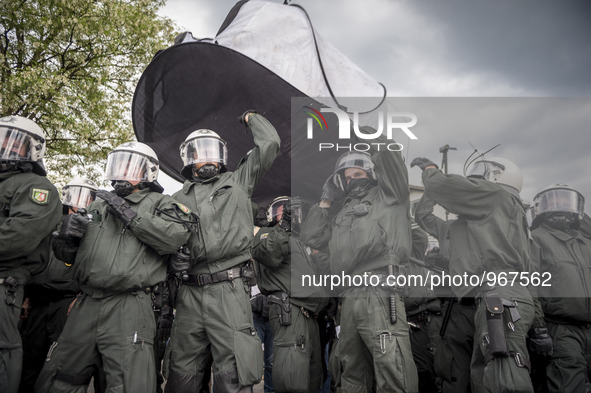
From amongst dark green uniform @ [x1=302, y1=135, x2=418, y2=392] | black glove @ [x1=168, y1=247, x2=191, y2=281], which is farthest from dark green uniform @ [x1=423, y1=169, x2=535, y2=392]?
black glove @ [x1=168, y1=247, x2=191, y2=281]

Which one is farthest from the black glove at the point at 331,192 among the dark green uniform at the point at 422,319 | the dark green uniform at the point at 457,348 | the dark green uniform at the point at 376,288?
the dark green uniform at the point at 457,348

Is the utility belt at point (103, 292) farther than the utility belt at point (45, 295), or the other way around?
the utility belt at point (45, 295)

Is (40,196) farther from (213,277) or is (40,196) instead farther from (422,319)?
(422,319)

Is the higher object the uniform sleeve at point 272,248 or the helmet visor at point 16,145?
the helmet visor at point 16,145

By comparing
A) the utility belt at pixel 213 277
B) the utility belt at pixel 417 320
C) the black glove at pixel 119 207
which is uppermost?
the black glove at pixel 119 207

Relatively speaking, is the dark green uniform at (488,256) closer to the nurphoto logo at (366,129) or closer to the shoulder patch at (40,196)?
the nurphoto logo at (366,129)

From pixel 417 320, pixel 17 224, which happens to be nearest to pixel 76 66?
pixel 17 224

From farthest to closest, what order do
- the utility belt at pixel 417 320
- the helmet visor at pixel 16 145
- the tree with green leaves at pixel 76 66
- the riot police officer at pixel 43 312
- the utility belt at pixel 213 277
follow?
1. the tree with green leaves at pixel 76 66
2. the utility belt at pixel 417 320
3. the riot police officer at pixel 43 312
4. the helmet visor at pixel 16 145
5. the utility belt at pixel 213 277

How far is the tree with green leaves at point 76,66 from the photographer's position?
8.50 meters

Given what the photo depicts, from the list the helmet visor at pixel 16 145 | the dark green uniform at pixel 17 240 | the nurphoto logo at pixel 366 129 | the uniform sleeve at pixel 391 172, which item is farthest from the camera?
the nurphoto logo at pixel 366 129

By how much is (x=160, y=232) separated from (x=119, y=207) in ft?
1.23

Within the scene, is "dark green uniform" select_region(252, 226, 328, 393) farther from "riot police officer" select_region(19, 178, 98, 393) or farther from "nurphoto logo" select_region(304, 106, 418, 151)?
"riot police officer" select_region(19, 178, 98, 393)

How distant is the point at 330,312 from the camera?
17.5ft

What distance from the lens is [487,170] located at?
14.7 ft
